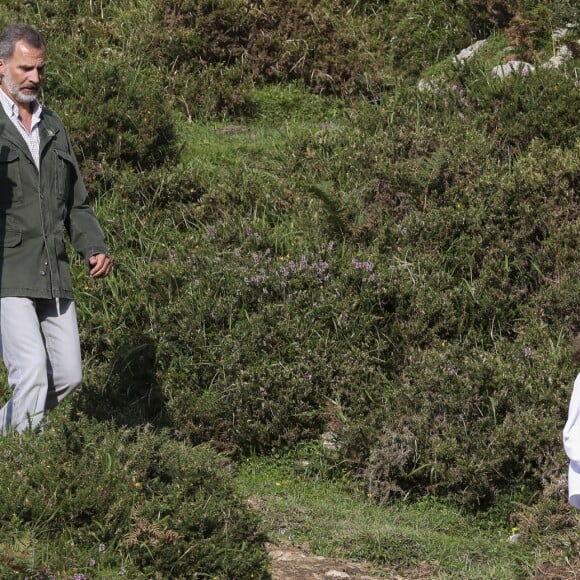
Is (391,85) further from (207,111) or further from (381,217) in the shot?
(381,217)

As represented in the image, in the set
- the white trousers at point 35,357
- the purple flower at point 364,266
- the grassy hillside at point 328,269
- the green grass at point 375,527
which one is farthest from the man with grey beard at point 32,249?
the purple flower at point 364,266

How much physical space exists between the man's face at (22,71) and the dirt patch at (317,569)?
252 cm

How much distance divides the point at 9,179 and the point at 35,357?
885 millimetres

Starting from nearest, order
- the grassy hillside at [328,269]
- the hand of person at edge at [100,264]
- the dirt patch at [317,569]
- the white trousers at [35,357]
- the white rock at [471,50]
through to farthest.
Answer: the dirt patch at [317,569] → the white trousers at [35,357] → the hand of person at edge at [100,264] → the grassy hillside at [328,269] → the white rock at [471,50]

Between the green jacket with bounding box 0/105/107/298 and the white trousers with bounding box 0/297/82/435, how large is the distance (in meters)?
0.10

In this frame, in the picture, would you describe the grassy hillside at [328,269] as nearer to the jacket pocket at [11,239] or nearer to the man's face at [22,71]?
the jacket pocket at [11,239]

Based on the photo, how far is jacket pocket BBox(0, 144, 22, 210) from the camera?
5715 mm

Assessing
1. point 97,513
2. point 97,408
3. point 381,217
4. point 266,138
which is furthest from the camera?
point 266,138

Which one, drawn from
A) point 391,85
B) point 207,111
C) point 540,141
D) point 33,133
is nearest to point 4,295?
point 33,133

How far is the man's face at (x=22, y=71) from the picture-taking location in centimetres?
572

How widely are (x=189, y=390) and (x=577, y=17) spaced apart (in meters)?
5.49

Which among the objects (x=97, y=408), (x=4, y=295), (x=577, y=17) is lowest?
(x=97, y=408)

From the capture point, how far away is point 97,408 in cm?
741

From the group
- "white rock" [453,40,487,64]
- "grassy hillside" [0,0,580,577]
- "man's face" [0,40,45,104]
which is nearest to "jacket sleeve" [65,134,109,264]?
"man's face" [0,40,45,104]
